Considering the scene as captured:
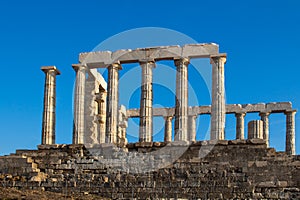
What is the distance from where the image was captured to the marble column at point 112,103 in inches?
1861

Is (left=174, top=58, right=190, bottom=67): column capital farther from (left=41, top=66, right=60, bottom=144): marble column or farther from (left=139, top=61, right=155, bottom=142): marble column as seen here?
(left=41, top=66, right=60, bottom=144): marble column

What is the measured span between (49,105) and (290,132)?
2445 cm

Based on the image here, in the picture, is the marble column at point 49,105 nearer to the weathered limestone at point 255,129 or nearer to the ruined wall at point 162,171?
the ruined wall at point 162,171

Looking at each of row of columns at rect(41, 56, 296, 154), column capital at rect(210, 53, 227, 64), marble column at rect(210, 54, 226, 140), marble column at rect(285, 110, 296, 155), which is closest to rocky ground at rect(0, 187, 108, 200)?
row of columns at rect(41, 56, 296, 154)

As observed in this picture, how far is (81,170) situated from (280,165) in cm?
1249

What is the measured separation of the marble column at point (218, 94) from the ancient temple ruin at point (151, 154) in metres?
0.08

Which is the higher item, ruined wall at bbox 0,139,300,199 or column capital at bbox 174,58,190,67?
column capital at bbox 174,58,190,67

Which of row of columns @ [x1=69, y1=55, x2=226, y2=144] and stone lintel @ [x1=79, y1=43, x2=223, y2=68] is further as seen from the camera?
stone lintel @ [x1=79, y1=43, x2=223, y2=68]

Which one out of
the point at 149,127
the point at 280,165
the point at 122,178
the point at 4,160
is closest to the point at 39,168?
the point at 4,160

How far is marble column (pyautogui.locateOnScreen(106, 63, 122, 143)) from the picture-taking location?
47.3m

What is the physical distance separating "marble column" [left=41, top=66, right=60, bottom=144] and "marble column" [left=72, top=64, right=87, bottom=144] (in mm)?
1755

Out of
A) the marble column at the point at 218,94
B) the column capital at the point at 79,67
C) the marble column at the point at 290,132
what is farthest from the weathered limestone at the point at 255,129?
the column capital at the point at 79,67

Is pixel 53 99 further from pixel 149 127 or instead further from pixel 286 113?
pixel 286 113

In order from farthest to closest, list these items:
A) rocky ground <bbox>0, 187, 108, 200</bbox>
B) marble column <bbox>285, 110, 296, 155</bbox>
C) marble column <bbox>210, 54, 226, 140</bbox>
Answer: marble column <bbox>285, 110, 296, 155</bbox> < marble column <bbox>210, 54, 226, 140</bbox> < rocky ground <bbox>0, 187, 108, 200</bbox>
